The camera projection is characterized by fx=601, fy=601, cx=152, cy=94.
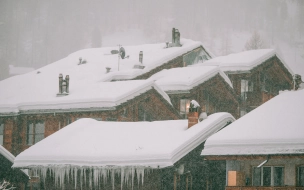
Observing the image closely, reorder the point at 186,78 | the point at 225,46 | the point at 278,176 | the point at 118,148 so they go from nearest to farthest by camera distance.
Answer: the point at 278,176 → the point at 118,148 → the point at 186,78 → the point at 225,46

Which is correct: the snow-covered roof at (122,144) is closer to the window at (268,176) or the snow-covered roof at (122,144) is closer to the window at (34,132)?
the window at (268,176)

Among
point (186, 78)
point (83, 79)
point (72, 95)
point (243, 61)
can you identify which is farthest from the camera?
point (243, 61)

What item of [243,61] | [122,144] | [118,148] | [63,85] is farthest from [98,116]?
[243,61]

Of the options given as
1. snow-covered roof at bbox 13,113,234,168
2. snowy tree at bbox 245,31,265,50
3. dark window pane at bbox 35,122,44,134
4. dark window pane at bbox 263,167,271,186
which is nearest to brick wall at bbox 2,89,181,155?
dark window pane at bbox 35,122,44,134

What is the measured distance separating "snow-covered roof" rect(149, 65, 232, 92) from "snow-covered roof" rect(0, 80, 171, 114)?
81.7 inches

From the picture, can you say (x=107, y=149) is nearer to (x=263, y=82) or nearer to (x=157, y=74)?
(x=157, y=74)

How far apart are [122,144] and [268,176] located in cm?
573

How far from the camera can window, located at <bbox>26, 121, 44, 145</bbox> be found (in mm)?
34750

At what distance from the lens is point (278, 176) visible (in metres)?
19.6

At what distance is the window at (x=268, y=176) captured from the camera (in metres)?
19.6

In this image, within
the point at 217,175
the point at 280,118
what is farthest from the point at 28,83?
the point at 280,118

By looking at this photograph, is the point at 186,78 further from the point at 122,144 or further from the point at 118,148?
the point at 118,148

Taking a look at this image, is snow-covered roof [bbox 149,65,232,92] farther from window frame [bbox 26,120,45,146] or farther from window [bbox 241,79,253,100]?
window frame [bbox 26,120,45,146]

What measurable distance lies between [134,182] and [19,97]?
17605 millimetres
